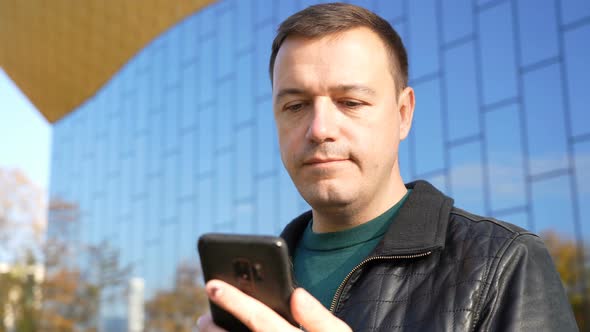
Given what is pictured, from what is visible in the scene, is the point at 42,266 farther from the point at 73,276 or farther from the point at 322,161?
the point at 322,161

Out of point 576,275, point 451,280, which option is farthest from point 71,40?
point 451,280

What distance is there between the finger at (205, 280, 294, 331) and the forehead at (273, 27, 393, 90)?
615mm

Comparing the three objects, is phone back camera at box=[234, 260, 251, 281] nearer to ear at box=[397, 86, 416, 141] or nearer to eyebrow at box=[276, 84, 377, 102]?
eyebrow at box=[276, 84, 377, 102]

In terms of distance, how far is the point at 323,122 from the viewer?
1.62 meters

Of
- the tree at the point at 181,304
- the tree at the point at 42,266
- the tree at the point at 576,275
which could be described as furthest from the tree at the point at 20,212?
the tree at the point at 576,275

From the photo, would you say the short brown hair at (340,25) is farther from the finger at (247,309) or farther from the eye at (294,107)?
the finger at (247,309)

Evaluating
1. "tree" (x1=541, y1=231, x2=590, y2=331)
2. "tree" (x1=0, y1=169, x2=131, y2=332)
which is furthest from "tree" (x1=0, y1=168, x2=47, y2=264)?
"tree" (x1=541, y1=231, x2=590, y2=331)

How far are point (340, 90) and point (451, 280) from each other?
46cm

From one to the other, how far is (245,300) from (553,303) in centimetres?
65

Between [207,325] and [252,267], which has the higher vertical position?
[252,267]

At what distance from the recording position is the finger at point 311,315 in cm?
115

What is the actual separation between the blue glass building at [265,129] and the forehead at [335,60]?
8.36 meters

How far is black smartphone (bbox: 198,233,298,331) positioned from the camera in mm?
1200

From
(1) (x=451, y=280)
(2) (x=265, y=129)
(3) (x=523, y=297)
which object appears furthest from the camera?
(2) (x=265, y=129)
